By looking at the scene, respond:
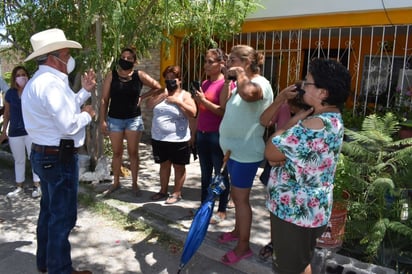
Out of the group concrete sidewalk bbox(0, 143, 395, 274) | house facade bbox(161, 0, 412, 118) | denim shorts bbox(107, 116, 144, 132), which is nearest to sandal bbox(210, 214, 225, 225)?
concrete sidewalk bbox(0, 143, 395, 274)

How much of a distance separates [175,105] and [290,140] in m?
2.53

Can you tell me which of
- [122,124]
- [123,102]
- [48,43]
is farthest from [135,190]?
[48,43]

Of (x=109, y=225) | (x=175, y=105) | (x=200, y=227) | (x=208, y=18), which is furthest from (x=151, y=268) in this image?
(x=208, y=18)

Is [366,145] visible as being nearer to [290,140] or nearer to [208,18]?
[290,140]

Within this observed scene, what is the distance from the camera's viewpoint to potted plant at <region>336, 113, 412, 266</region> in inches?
123

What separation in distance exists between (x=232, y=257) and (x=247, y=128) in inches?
44.1

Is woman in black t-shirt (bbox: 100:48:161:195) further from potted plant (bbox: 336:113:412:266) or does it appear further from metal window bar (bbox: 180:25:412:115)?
metal window bar (bbox: 180:25:412:115)

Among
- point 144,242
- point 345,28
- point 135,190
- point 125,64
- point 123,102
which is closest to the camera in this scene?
point 144,242

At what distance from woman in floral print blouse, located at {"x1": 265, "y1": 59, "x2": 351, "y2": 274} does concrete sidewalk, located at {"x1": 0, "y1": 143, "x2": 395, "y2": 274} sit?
0.82 meters

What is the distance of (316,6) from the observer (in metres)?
6.34

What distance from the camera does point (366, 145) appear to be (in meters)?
3.66

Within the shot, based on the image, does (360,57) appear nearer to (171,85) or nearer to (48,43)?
(171,85)

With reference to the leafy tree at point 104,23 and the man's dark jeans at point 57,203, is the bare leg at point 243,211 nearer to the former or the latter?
the man's dark jeans at point 57,203

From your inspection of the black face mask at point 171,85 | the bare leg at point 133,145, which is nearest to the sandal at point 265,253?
the black face mask at point 171,85
